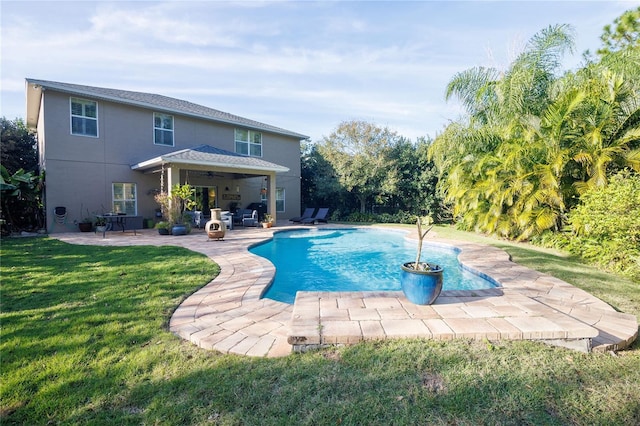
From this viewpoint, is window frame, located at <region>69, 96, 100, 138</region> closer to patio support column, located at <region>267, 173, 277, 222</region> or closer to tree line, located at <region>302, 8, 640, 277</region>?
patio support column, located at <region>267, 173, 277, 222</region>

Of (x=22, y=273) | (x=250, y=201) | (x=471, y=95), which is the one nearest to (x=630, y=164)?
(x=471, y=95)

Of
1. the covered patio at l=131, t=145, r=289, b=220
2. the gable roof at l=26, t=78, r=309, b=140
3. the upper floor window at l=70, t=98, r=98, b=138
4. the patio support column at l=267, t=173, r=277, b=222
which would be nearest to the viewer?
the gable roof at l=26, t=78, r=309, b=140

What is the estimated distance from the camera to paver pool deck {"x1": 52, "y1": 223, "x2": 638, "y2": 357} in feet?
10.3

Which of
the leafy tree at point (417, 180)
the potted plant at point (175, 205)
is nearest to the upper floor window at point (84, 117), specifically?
the potted plant at point (175, 205)

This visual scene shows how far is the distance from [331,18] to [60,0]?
7323 mm

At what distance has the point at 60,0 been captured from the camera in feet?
23.5

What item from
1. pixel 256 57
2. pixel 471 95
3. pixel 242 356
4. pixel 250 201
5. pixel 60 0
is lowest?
pixel 242 356

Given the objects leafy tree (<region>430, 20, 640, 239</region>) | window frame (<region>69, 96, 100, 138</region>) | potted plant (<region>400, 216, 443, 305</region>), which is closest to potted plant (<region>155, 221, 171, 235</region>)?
window frame (<region>69, 96, 100, 138</region>)

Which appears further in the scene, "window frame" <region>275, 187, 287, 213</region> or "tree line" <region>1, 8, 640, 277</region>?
"window frame" <region>275, 187, 287, 213</region>

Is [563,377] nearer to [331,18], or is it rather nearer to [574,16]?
[331,18]

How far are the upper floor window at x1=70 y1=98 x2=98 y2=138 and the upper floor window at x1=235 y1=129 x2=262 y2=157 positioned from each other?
6.89m

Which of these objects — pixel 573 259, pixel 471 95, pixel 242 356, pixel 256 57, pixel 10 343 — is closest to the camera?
pixel 242 356

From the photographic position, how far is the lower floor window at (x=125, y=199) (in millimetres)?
13875

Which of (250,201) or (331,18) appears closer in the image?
(331,18)
